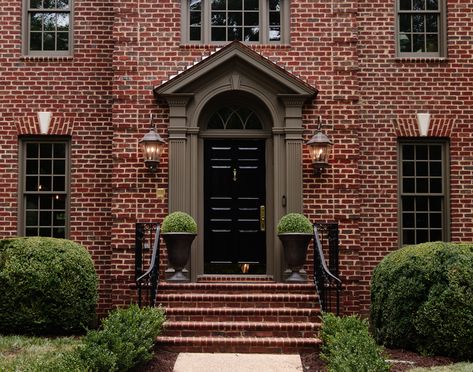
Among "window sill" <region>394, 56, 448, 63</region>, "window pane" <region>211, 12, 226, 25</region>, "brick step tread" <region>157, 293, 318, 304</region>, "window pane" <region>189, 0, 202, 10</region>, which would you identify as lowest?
"brick step tread" <region>157, 293, 318, 304</region>

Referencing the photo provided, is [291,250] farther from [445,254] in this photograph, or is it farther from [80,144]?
[80,144]

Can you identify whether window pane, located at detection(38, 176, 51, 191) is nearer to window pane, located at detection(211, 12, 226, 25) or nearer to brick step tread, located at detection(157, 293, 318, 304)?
brick step tread, located at detection(157, 293, 318, 304)

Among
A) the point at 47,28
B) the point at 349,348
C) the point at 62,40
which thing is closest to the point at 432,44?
the point at 62,40

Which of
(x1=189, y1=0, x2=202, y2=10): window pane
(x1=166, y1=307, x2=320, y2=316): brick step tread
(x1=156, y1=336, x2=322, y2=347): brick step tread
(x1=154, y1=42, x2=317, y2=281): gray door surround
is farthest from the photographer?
(x1=189, y1=0, x2=202, y2=10): window pane

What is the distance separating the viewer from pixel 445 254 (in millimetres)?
8891

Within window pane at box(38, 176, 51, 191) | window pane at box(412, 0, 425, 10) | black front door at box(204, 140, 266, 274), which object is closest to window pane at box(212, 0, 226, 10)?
black front door at box(204, 140, 266, 274)

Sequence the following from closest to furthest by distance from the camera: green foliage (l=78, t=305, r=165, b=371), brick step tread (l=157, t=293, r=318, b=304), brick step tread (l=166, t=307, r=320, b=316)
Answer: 1. green foliage (l=78, t=305, r=165, b=371)
2. brick step tread (l=166, t=307, r=320, b=316)
3. brick step tread (l=157, t=293, r=318, b=304)

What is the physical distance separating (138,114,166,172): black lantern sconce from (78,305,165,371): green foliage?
10.1 ft

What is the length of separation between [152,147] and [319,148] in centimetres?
267

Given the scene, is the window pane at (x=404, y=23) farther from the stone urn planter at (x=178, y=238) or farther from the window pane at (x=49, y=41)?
the window pane at (x=49, y=41)

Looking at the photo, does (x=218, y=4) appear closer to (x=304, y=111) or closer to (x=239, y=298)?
(x=304, y=111)

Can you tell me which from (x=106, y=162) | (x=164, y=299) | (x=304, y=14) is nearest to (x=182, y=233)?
(x=164, y=299)

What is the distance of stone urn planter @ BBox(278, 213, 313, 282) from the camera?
10359 mm

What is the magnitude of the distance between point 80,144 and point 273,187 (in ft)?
11.3
